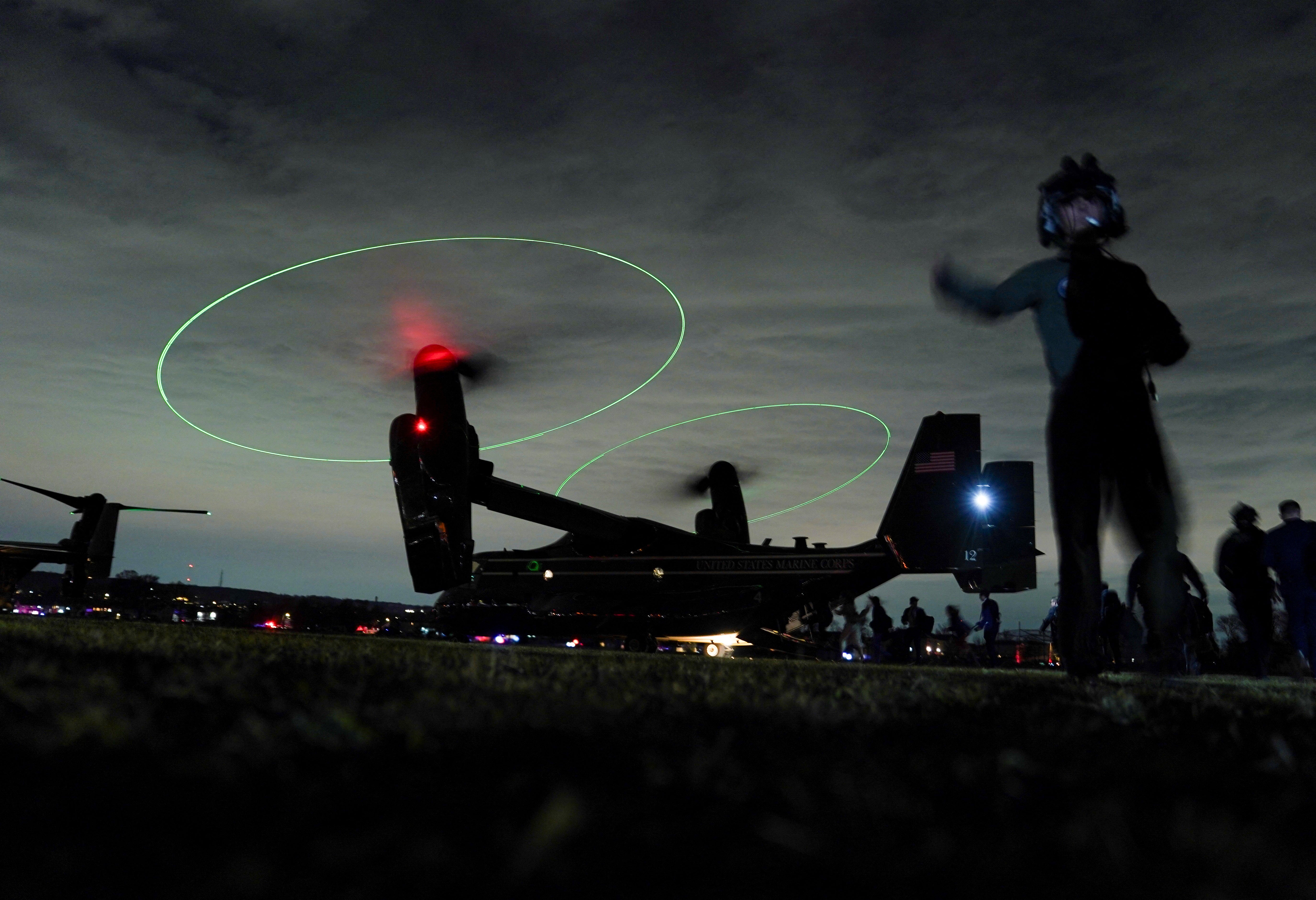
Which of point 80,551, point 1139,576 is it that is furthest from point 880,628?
point 80,551

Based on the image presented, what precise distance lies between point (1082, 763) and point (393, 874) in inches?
51.0

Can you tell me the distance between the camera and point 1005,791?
1.31m

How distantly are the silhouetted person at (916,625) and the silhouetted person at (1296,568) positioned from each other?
9.95m

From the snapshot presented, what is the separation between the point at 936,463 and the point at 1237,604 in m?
10.3

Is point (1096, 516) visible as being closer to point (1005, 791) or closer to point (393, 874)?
point (1005, 791)

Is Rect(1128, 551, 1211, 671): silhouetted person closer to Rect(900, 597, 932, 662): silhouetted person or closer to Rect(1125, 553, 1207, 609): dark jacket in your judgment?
Rect(1125, 553, 1207, 609): dark jacket

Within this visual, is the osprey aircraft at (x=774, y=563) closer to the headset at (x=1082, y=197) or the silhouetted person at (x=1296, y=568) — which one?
the silhouetted person at (x=1296, y=568)

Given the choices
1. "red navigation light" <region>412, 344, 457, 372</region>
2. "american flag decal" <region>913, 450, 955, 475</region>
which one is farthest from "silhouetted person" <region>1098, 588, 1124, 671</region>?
"red navigation light" <region>412, 344, 457, 372</region>

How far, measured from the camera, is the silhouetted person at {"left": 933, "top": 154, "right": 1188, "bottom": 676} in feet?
14.9

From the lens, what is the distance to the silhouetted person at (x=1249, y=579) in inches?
409

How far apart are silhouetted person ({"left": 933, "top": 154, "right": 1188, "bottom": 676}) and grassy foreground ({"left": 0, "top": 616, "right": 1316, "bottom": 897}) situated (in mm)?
2168

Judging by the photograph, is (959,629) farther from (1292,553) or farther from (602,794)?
(602,794)

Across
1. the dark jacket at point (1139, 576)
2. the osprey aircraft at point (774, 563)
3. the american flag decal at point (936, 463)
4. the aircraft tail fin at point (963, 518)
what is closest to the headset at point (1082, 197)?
the dark jacket at point (1139, 576)

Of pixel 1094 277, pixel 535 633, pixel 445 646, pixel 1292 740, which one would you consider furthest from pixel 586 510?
pixel 1292 740
